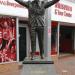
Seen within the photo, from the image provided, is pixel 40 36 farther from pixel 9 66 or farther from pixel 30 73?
pixel 9 66

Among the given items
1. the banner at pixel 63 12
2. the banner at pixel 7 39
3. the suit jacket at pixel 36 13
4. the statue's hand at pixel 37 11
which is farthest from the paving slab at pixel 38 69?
the banner at pixel 63 12

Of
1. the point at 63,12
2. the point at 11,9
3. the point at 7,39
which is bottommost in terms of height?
the point at 7,39

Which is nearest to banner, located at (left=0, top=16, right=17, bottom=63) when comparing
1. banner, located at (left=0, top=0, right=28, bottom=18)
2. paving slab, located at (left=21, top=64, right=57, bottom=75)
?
banner, located at (left=0, top=0, right=28, bottom=18)

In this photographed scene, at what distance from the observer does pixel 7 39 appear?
53.0 ft

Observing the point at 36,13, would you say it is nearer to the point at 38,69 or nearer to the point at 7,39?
the point at 38,69

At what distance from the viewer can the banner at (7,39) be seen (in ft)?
51.7

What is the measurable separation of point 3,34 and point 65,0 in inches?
241

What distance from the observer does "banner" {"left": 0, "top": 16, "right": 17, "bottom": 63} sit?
15.8 metres

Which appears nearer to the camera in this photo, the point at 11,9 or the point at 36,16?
the point at 36,16

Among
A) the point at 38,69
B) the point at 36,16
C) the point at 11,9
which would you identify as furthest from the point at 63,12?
the point at 38,69

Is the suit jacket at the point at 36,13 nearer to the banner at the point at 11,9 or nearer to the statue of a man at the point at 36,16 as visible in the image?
the statue of a man at the point at 36,16

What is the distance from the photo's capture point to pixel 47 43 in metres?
18.2

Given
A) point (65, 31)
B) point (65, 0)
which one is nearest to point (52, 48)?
point (65, 0)

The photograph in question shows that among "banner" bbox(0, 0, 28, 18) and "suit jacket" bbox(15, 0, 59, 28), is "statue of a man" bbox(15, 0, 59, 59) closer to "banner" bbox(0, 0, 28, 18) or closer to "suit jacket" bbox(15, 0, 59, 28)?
"suit jacket" bbox(15, 0, 59, 28)
